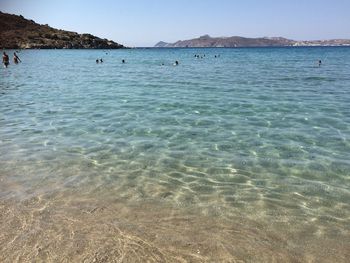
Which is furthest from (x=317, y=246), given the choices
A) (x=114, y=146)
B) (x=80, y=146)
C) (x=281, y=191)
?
(x=80, y=146)

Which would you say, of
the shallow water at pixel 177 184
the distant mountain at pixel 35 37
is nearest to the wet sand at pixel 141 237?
the shallow water at pixel 177 184

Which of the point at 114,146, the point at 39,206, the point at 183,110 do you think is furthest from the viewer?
the point at 183,110

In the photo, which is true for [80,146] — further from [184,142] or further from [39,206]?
[39,206]

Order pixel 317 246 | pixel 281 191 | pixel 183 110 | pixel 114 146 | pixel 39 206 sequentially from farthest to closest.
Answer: pixel 183 110, pixel 114 146, pixel 281 191, pixel 39 206, pixel 317 246

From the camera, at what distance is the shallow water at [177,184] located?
6324 millimetres

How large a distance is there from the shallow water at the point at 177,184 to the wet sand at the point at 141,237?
21 mm

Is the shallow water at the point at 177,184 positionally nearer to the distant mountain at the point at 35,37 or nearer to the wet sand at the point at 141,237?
the wet sand at the point at 141,237

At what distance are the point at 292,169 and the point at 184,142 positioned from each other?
398 centimetres

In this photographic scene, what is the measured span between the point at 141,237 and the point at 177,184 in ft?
8.97

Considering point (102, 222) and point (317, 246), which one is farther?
point (102, 222)

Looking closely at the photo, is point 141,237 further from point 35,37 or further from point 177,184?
point 35,37

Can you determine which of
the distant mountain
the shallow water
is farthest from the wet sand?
the distant mountain

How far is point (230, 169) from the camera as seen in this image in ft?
33.1

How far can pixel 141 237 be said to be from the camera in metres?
6.55
